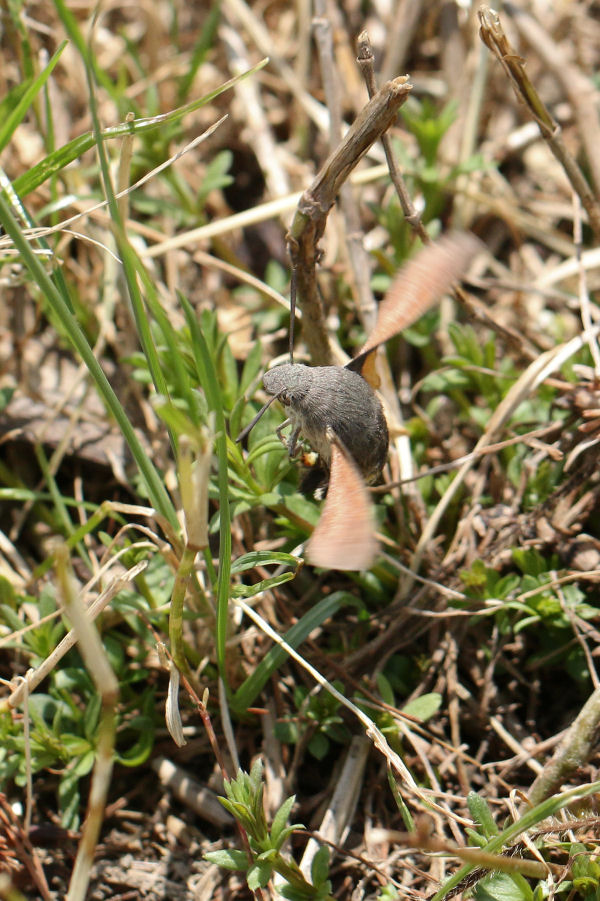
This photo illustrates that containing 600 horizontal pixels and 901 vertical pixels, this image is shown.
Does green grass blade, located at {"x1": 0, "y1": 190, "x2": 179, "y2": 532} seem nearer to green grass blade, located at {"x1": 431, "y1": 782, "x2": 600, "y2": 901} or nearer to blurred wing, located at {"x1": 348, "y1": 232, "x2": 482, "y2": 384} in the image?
blurred wing, located at {"x1": 348, "y1": 232, "x2": 482, "y2": 384}

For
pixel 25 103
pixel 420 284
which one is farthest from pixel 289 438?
pixel 25 103

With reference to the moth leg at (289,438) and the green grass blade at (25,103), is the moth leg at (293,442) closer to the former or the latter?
the moth leg at (289,438)

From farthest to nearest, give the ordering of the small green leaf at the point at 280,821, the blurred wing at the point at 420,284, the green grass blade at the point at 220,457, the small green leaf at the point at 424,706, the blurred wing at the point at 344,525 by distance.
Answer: the small green leaf at the point at 424,706, the blurred wing at the point at 420,284, the small green leaf at the point at 280,821, the green grass blade at the point at 220,457, the blurred wing at the point at 344,525

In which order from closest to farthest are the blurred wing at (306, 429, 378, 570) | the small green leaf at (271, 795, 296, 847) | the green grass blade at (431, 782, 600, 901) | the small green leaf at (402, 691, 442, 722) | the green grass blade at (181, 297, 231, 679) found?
the blurred wing at (306, 429, 378, 570) < the green grass blade at (431, 782, 600, 901) < the green grass blade at (181, 297, 231, 679) < the small green leaf at (271, 795, 296, 847) < the small green leaf at (402, 691, 442, 722)

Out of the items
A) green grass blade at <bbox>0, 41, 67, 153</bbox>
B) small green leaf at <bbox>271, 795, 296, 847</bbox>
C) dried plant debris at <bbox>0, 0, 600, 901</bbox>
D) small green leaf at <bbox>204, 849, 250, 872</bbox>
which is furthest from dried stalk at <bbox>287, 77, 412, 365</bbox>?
small green leaf at <bbox>204, 849, 250, 872</bbox>

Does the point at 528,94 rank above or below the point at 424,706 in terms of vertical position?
above

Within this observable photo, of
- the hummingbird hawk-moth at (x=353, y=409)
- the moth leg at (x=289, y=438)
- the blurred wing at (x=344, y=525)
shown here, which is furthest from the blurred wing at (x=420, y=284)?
the blurred wing at (x=344, y=525)

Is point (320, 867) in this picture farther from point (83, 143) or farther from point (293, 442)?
point (83, 143)
